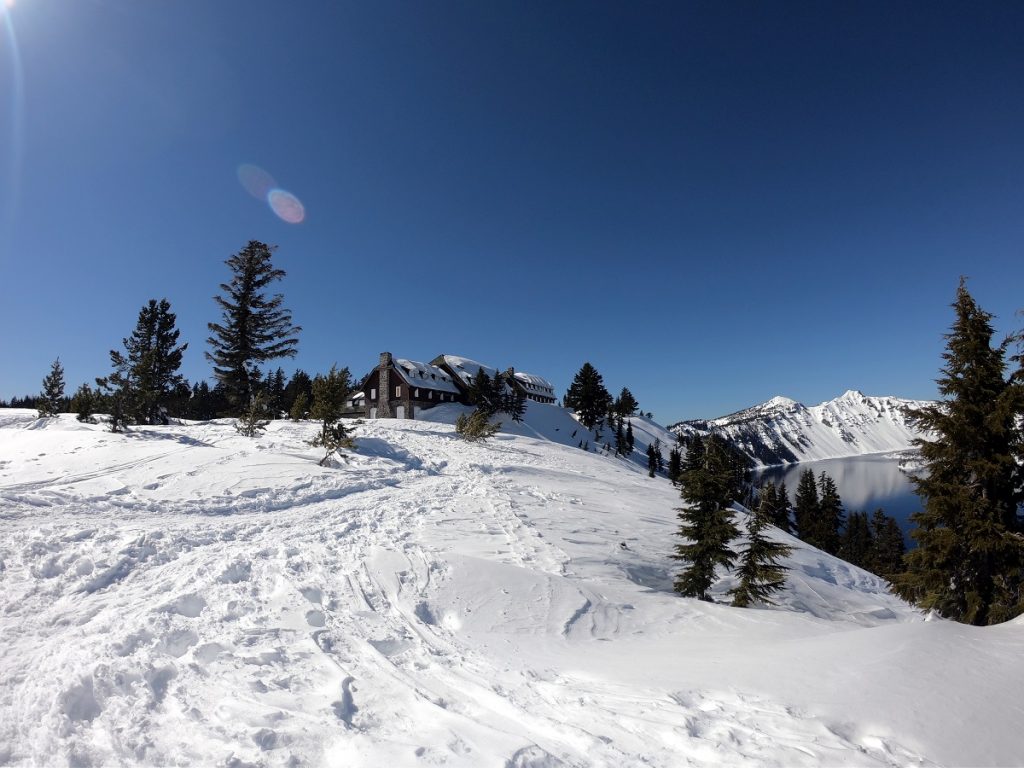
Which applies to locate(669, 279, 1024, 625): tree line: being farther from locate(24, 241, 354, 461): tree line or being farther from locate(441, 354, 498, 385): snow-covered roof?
locate(441, 354, 498, 385): snow-covered roof

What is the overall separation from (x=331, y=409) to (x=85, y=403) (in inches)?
518

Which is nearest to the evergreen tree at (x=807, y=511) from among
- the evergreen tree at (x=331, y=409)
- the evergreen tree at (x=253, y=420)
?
the evergreen tree at (x=331, y=409)

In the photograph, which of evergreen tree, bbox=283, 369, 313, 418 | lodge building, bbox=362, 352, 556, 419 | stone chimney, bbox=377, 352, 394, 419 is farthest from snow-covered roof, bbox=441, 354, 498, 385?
evergreen tree, bbox=283, 369, 313, 418

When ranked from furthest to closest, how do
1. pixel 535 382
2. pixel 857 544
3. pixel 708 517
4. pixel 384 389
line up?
pixel 535 382 → pixel 384 389 → pixel 857 544 → pixel 708 517

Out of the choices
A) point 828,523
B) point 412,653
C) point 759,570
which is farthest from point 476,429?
point 828,523

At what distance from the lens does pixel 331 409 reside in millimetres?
18688

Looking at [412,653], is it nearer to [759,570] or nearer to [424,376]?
[759,570]

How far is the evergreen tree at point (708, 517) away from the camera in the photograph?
30.5 feet

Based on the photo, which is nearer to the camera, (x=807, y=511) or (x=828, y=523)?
(x=828, y=523)

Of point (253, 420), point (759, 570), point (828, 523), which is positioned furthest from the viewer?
point (828, 523)

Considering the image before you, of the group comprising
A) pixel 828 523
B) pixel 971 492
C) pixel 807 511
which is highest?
pixel 971 492

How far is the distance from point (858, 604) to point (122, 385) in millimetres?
28178

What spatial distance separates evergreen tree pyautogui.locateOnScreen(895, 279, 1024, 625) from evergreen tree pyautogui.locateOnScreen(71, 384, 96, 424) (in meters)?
31.6

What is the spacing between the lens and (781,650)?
202 inches
